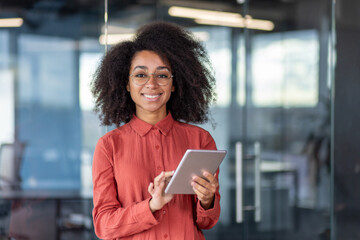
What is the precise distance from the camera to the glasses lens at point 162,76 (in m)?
1.83

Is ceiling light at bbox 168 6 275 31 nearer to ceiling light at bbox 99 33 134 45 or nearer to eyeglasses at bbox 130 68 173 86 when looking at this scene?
ceiling light at bbox 99 33 134 45

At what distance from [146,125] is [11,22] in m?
1.82

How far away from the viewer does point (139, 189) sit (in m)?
1.75

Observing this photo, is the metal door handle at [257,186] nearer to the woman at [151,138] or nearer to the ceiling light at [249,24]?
the ceiling light at [249,24]

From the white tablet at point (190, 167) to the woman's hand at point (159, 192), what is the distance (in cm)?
2

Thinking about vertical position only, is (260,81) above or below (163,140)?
above

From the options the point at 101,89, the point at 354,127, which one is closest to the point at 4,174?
the point at 101,89

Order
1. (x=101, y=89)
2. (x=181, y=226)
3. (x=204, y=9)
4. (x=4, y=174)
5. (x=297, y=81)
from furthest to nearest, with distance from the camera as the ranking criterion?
Result: (x=297, y=81)
(x=204, y=9)
(x=4, y=174)
(x=101, y=89)
(x=181, y=226)

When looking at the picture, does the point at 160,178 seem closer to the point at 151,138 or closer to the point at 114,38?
the point at 151,138

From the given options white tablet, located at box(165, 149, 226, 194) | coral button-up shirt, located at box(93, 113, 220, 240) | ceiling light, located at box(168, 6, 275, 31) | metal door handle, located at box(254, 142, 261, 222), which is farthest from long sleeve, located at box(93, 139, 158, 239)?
metal door handle, located at box(254, 142, 261, 222)

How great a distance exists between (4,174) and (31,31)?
0.96m

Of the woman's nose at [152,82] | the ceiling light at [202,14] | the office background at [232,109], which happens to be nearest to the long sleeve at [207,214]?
the woman's nose at [152,82]

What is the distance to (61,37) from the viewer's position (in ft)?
10.8

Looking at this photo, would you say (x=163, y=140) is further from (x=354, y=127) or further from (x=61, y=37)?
(x=354, y=127)
